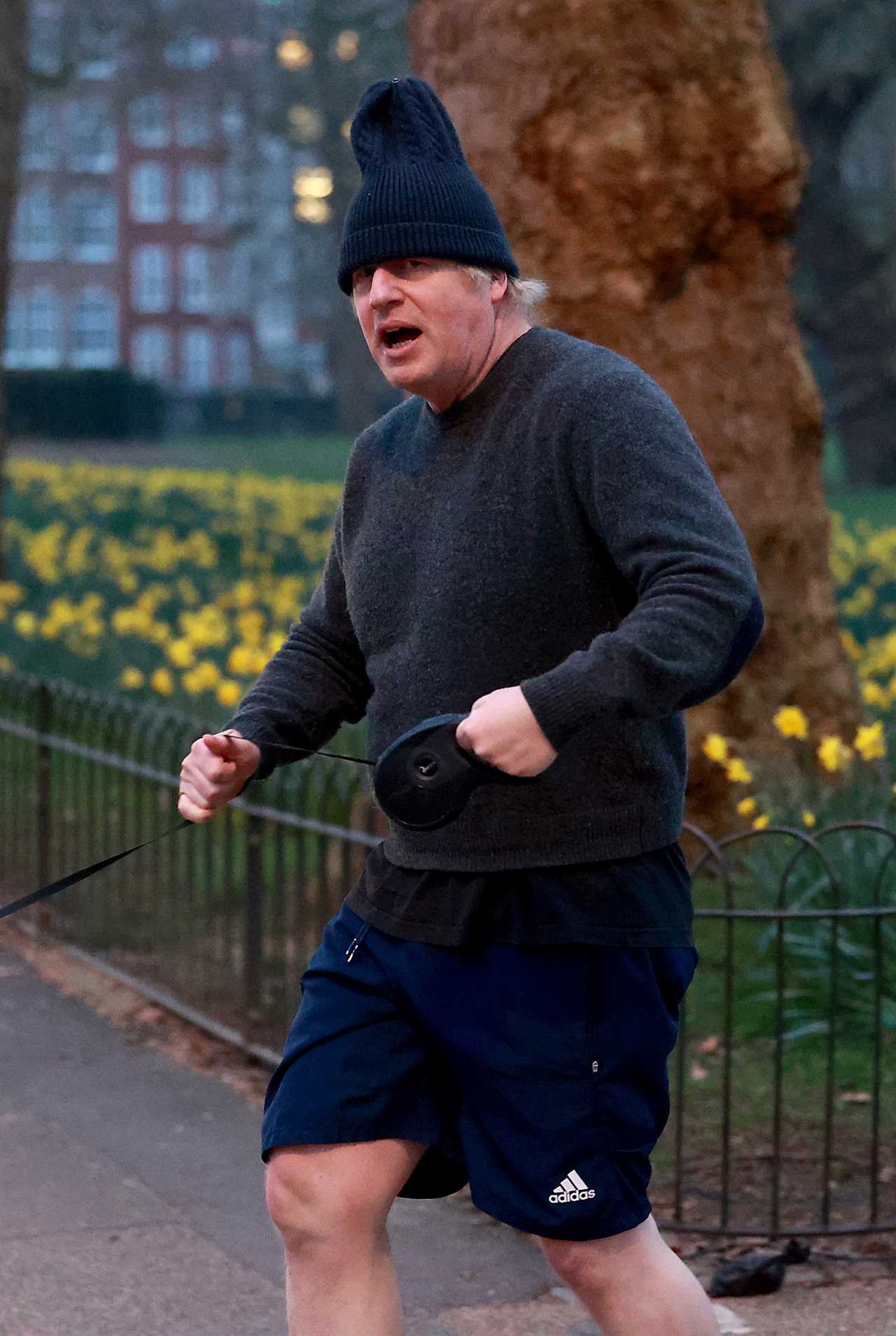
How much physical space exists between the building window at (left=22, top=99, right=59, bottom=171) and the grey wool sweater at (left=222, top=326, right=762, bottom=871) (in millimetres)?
36565

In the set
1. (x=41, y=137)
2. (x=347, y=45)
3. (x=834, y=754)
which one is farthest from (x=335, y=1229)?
(x=41, y=137)

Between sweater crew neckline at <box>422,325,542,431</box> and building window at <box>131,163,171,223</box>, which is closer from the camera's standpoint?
sweater crew neckline at <box>422,325,542,431</box>

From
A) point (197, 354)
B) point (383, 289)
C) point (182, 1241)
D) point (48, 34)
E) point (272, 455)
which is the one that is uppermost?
point (48, 34)

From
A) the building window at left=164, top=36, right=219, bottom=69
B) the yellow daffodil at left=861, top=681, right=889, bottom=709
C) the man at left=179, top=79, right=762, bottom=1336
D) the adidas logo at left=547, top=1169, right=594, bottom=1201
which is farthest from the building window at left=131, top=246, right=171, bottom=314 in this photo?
the adidas logo at left=547, top=1169, right=594, bottom=1201

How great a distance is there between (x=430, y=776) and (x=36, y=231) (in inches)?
2629

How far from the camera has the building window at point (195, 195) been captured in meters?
66.8

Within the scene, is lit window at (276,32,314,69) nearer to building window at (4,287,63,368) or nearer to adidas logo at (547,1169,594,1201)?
adidas logo at (547,1169,594,1201)

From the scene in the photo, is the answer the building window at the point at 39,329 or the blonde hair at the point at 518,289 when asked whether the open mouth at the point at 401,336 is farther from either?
the building window at the point at 39,329

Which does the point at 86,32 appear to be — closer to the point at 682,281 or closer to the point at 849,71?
the point at 849,71

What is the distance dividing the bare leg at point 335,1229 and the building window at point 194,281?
2577 inches

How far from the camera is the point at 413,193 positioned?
2693 mm

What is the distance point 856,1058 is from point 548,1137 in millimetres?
2773

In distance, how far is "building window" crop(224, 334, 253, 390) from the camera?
6669 cm

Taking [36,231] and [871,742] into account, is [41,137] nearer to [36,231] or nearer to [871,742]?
[36,231]
